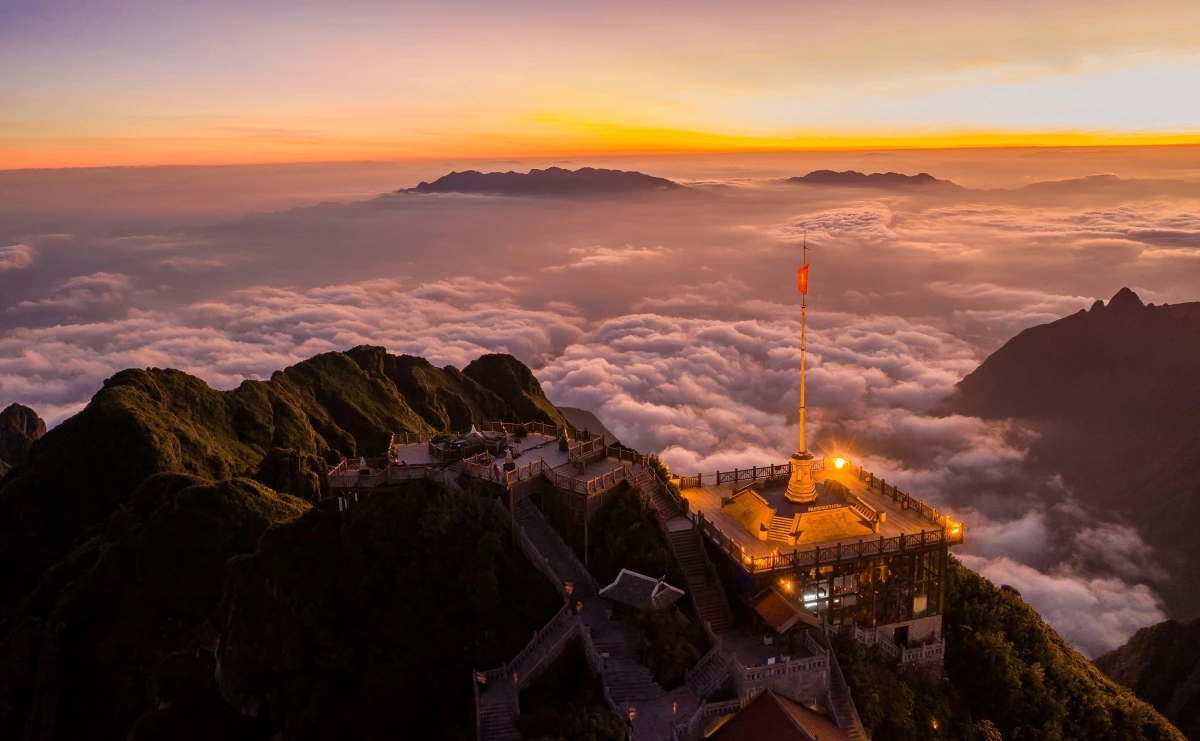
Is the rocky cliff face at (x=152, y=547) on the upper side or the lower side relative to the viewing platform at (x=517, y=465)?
lower

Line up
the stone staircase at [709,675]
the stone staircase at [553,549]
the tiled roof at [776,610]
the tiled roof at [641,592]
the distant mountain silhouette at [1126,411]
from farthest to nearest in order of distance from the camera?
the distant mountain silhouette at [1126,411] < the stone staircase at [553,549] < the tiled roof at [641,592] < the tiled roof at [776,610] < the stone staircase at [709,675]

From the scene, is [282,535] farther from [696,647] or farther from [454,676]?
[696,647]

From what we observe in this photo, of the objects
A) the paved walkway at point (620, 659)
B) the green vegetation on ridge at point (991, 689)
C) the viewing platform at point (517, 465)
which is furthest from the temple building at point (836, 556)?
the paved walkway at point (620, 659)

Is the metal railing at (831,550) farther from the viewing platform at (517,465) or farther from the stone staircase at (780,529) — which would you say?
the viewing platform at (517,465)

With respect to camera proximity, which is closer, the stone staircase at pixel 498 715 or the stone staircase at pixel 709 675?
the stone staircase at pixel 498 715

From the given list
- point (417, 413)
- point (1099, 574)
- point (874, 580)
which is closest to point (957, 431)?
point (1099, 574)

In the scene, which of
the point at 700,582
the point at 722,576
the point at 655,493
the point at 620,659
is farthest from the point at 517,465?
the point at 620,659

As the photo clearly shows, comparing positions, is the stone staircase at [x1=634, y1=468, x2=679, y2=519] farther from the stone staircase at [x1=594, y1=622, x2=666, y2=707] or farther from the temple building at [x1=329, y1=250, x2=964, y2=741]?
the stone staircase at [x1=594, y1=622, x2=666, y2=707]

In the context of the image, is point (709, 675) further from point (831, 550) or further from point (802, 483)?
point (802, 483)
